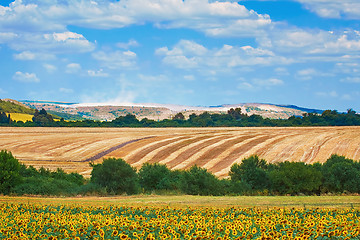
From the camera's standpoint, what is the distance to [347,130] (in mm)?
81312

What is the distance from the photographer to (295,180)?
3538 centimetres

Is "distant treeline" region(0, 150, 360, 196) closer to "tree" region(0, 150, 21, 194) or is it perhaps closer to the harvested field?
"tree" region(0, 150, 21, 194)

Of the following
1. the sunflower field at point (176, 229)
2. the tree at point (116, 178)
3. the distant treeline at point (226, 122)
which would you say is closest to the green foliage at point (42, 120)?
the distant treeline at point (226, 122)

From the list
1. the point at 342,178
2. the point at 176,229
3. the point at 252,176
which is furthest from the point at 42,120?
the point at 176,229

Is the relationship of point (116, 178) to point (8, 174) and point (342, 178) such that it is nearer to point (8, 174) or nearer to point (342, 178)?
point (8, 174)

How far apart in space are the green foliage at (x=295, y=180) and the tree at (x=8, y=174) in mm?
18949

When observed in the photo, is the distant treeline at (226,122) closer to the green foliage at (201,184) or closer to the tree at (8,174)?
the green foliage at (201,184)

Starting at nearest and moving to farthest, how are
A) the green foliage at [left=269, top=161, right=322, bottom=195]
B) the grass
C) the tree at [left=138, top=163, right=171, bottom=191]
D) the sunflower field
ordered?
the sunflower field, the grass, the green foliage at [left=269, top=161, right=322, bottom=195], the tree at [left=138, top=163, right=171, bottom=191]

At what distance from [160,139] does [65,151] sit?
1650 cm

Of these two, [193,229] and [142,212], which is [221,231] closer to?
[193,229]

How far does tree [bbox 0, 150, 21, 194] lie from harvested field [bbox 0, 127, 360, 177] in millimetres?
17836

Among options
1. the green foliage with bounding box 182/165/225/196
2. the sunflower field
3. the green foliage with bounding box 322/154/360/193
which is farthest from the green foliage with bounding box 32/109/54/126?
the sunflower field

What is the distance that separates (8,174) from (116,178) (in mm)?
7842

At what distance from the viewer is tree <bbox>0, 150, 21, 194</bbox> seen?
32188 millimetres
